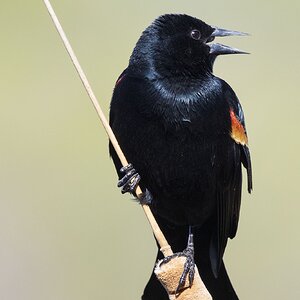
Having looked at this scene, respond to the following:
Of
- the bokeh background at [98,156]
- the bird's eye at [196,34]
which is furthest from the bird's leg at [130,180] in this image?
the bokeh background at [98,156]

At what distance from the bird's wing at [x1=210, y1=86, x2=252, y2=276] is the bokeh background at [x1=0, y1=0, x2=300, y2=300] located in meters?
0.99

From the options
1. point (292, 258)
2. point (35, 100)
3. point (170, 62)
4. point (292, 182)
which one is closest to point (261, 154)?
point (292, 182)

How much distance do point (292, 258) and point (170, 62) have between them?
1697 mm

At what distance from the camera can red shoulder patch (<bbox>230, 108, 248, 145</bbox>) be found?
3545 millimetres

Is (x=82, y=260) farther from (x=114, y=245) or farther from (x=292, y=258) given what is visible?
(x=292, y=258)

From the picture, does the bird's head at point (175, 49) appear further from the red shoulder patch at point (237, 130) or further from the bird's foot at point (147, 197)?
the bird's foot at point (147, 197)

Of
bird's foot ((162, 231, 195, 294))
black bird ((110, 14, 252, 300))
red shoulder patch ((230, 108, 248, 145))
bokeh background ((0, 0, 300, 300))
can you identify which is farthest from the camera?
bokeh background ((0, 0, 300, 300))

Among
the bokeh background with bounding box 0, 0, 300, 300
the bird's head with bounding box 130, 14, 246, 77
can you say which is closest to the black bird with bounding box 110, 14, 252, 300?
the bird's head with bounding box 130, 14, 246, 77

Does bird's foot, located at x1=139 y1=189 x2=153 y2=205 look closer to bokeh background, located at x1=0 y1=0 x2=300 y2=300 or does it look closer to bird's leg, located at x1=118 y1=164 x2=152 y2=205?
bird's leg, located at x1=118 y1=164 x2=152 y2=205

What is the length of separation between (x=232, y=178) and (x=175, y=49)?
52cm

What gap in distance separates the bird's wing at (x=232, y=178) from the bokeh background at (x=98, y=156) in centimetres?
99

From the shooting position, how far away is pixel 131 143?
3457mm

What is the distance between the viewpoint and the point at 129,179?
11.3 feet

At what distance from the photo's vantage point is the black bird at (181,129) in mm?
3418
